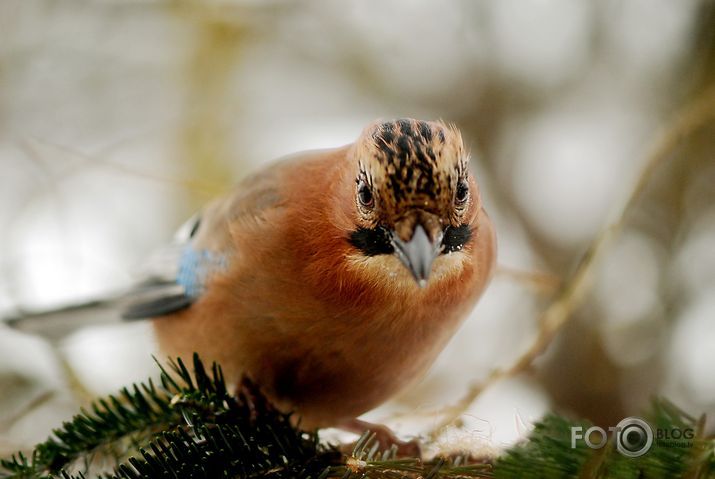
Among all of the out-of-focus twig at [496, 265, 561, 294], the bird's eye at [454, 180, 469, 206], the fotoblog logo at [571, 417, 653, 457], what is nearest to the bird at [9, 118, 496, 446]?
the bird's eye at [454, 180, 469, 206]

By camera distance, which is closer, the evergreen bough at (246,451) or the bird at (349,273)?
the evergreen bough at (246,451)

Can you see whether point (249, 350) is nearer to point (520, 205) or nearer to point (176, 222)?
point (520, 205)

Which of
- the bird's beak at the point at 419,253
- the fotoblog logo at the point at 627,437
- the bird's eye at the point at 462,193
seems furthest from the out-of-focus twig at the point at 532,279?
the fotoblog logo at the point at 627,437

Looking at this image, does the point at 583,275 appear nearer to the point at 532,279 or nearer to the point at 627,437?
the point at 532,279

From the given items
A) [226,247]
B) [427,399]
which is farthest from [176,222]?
[226,247]

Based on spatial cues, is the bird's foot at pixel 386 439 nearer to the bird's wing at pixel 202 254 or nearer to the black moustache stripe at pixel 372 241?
the black moustache stripe at pixel 372 241

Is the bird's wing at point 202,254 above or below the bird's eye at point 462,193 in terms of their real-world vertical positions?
above

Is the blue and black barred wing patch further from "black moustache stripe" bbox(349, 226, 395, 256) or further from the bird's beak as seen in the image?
the bird's beak

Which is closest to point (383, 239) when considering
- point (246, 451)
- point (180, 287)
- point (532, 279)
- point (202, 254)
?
point (246, 451)
